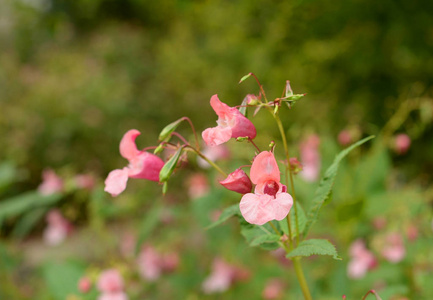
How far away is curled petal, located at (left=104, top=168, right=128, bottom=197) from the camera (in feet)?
2.02

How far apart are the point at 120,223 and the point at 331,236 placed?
9.59 ft

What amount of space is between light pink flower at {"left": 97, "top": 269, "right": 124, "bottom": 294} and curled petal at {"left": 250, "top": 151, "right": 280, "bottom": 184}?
2.75 ft

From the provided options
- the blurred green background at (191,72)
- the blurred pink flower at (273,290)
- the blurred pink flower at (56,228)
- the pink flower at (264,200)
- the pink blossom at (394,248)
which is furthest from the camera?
the blurred green background at (191,72)

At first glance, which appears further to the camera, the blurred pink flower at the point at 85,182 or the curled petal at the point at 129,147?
the blurred pink flower at the point at 85,182

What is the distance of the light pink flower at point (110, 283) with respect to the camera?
1222 mm

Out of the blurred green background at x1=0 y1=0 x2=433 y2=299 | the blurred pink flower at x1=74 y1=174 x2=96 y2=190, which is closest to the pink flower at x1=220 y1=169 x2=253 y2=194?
the blurred green background at x1=0 y1=0 x2=433 y2=299

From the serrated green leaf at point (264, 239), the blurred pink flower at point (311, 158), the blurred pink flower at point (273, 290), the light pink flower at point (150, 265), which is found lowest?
the blurred pink flower at point (273, 290)

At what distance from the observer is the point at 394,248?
123 centimetres

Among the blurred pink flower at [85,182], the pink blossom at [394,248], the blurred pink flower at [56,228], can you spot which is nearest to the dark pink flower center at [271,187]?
the pink blossom at [394,248]

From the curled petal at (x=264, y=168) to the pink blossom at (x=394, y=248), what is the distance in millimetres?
826

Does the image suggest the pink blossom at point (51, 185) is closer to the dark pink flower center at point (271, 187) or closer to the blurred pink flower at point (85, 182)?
the blurred pink flower at point (85, 182)

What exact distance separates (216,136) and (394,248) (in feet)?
3.01

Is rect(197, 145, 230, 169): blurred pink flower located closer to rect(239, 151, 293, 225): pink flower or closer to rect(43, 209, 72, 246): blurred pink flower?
rect(43, 209, 72, 246): blurred pink flower

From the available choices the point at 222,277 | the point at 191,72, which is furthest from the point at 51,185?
the point at 191,72
